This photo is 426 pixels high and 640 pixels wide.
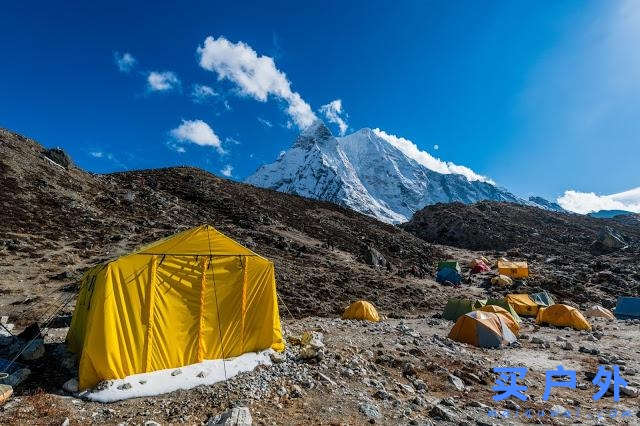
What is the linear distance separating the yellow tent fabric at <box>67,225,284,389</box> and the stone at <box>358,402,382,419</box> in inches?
131

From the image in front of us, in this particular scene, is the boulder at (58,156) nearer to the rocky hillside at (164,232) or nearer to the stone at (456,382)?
the rocky hillside at (164,232)

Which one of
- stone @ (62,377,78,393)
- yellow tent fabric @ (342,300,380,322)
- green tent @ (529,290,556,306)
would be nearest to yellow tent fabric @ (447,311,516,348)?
yellow tent fabric @ (342,300,380,322)

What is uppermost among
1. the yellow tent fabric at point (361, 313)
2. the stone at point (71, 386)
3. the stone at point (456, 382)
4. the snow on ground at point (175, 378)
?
the yellow tent fabric at point (361, 313)

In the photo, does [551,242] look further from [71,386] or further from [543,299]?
[71,386]

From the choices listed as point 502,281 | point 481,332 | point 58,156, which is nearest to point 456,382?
point 481,332

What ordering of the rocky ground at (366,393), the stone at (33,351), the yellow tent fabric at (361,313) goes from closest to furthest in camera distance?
the rocky ground at (366,393), the stone at (33,351), the yellow tent fabric at (361,313)

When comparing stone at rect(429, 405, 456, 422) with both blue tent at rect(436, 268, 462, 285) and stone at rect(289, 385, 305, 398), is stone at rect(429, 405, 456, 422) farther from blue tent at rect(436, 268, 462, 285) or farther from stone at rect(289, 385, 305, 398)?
blue tent at rect(436, 268, 462, 285)

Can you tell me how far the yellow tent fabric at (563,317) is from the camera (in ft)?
72.3

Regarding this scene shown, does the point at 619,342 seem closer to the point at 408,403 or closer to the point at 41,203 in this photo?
the point at 408,403

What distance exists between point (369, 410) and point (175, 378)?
4377mm

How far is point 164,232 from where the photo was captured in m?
32.5

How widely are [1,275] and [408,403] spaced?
2099 centimetres

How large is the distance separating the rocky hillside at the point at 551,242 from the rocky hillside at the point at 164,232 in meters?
14.6

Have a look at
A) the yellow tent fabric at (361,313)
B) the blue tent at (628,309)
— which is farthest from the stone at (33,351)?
the blue tent at (628,309)
